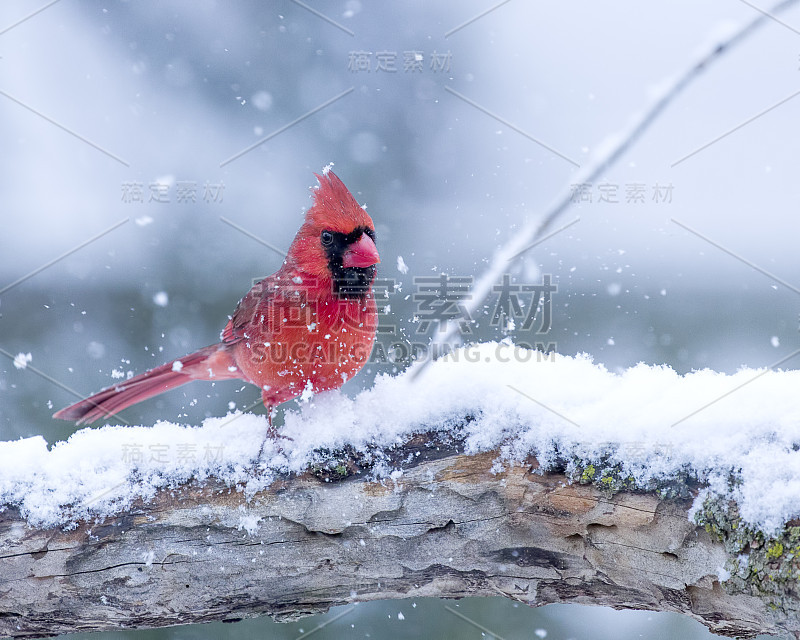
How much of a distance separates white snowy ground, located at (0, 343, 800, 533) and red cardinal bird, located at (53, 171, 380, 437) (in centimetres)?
13

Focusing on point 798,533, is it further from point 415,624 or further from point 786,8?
point 415,624

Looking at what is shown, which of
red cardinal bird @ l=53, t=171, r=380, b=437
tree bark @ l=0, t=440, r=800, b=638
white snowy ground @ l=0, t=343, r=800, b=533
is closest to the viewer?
white snowy ground @ l=0, t=343, r=800, b=533

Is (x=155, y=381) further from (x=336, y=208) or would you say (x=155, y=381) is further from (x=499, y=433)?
(x=499, y=433)

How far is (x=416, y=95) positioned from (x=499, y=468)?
295cm

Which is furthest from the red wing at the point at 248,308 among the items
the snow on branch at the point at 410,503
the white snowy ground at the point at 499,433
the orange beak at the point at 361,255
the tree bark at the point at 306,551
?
the tree bark at the point at 306,551

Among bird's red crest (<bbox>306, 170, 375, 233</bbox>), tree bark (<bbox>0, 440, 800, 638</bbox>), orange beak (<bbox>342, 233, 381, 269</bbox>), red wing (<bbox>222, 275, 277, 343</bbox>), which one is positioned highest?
bird's red crest (<bbox>306, 170, 375, 233</bbox>)

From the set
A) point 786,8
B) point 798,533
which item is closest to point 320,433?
point 798,533

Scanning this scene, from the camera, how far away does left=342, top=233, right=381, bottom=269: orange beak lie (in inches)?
80.7

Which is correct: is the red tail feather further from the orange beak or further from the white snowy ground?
the orange beak

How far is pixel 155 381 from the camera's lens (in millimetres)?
2404

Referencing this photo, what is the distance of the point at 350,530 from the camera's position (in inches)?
63.7

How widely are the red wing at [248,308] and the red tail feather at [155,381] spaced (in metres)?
0.07

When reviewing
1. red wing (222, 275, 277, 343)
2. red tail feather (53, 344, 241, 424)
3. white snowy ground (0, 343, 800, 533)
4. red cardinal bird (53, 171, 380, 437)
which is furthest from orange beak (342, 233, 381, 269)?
red tail feather (53, 344, 241, 424)

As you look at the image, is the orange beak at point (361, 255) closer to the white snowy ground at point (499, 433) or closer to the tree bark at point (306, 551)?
the white snowy ground at point (499, 433)
